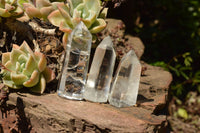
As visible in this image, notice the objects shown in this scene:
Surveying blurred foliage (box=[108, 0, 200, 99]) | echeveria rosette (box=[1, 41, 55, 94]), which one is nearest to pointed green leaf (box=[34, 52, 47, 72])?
echeveria rosette (box=[1, 41, 55, 94])

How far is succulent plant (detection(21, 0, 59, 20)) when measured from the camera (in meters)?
1.78

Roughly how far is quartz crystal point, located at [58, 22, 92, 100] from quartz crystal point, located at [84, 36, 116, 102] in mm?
70

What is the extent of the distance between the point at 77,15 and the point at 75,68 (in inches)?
14.1

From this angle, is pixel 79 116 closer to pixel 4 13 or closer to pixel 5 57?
pixel 5 57

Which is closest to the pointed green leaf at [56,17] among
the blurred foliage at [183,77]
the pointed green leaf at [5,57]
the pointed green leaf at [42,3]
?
the pointed green leaf at [42,3]

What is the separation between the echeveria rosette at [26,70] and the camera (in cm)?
157

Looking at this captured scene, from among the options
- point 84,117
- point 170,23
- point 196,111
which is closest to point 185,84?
point 196,111

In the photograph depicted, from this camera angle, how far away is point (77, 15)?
65.9 inches

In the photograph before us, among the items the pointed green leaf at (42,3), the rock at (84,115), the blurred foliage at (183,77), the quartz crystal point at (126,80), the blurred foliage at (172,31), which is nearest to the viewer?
the rock at (84,115)

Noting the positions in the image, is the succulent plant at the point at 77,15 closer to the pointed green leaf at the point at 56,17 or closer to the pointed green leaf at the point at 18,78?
the pointed green leaf at the point at 56,17

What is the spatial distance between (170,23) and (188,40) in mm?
421

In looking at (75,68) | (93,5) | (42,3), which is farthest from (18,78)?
(93,5)

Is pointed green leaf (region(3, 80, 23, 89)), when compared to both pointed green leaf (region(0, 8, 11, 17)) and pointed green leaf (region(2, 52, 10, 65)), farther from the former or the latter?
pointed green leaf (region(0, 8, 11, 17))

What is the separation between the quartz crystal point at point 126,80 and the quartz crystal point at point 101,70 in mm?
58
